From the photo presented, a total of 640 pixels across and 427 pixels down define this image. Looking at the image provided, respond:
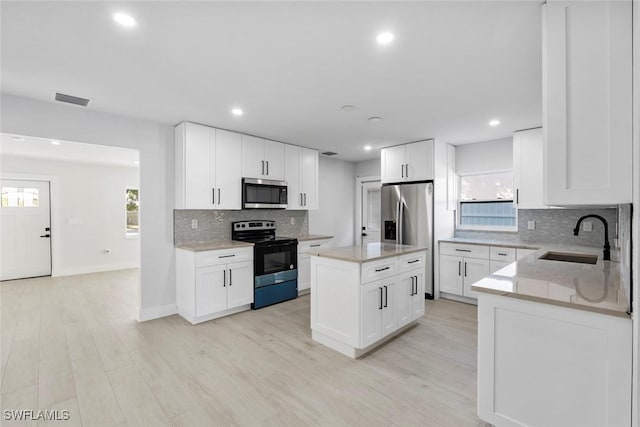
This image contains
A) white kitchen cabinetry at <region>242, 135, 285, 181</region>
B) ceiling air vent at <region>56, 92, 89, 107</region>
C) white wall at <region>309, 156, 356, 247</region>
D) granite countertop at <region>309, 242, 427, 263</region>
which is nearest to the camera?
granite countertop at <region>309, 242, 427, 263</region>

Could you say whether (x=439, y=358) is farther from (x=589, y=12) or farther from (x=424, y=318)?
(x=589, y=12)

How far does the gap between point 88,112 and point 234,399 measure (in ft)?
11.0

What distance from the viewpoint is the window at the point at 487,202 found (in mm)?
4446

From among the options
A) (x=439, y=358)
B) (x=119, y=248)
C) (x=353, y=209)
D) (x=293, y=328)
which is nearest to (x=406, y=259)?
(x=439, y=358)

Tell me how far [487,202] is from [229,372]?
4.38 m

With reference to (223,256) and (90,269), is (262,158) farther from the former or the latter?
(90,269)

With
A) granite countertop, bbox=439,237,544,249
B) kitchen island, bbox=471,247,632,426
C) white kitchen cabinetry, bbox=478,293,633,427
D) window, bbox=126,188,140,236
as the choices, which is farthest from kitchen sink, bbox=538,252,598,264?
window, bbox=126,188,140,236

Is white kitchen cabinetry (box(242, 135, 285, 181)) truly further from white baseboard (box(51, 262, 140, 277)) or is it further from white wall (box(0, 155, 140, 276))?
white baseboard (box(51, 262, 140, 277))

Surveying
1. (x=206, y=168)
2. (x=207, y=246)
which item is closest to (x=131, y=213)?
(x=206, y=168)

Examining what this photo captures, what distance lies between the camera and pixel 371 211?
636cm

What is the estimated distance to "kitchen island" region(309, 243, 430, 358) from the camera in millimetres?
2561

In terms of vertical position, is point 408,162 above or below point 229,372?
above

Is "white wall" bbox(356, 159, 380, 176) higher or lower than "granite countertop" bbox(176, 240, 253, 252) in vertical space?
higher

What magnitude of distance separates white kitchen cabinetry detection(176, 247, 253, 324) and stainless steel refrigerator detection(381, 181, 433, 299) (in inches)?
92.9
